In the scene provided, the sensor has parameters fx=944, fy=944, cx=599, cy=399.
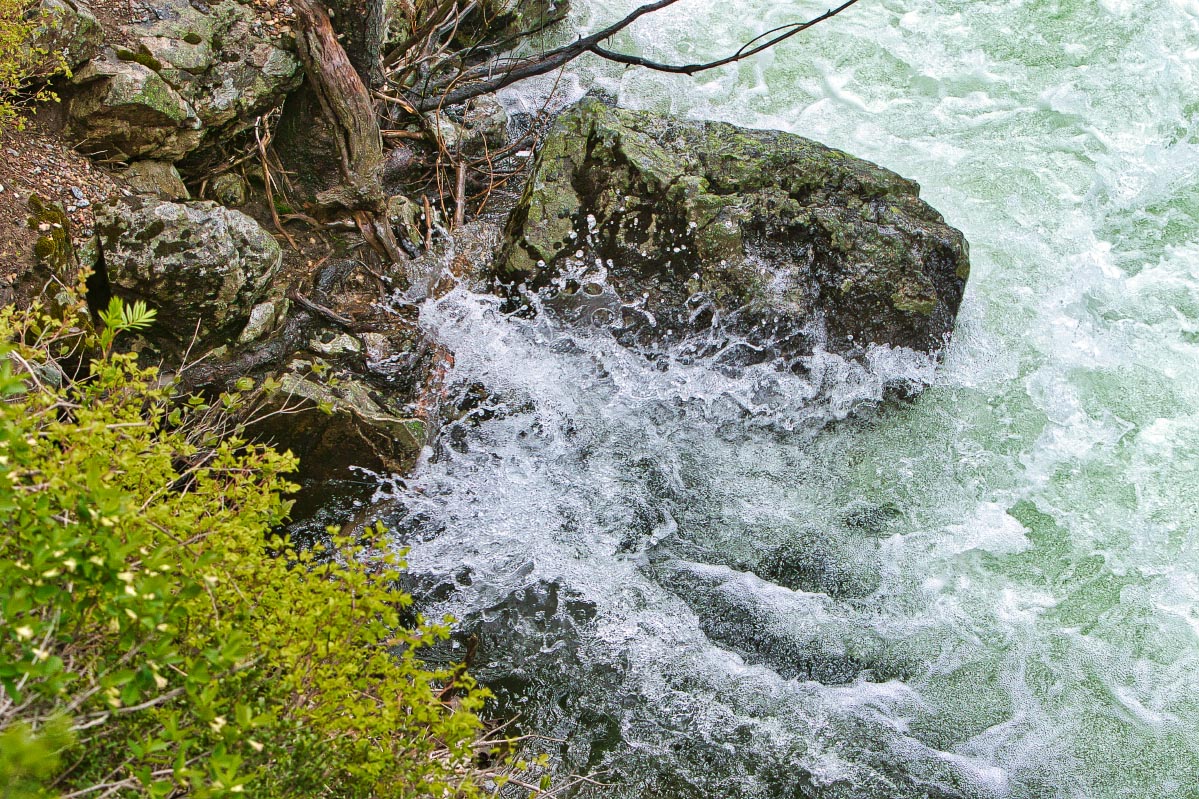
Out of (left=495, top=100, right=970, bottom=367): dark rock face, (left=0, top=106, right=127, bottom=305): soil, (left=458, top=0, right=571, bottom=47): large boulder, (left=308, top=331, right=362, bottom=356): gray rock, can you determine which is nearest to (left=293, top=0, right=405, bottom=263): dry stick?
(left=308, top=331, right=362, bottom=356): gray rock

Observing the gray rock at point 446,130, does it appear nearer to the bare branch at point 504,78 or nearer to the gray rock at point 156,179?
the bare branch at point 504,78

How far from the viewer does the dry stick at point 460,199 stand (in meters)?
6.43

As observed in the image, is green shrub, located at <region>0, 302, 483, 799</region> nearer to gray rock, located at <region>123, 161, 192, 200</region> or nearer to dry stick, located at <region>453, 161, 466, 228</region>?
gray rock, located at <region>123, 161, 192, 200</region>

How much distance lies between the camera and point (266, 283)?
17.5 ft

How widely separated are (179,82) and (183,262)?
4.59 ft

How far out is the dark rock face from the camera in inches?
221

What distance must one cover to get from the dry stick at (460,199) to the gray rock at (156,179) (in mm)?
1674

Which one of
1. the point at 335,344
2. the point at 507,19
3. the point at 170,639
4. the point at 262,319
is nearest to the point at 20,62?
the point at 262,319

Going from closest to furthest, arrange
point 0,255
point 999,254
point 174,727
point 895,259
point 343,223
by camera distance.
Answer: point 174,727 < point 0,255 < point 895,259 < point 343,223 < point 999,254

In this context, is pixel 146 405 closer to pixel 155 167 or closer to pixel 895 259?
pixel 155 167

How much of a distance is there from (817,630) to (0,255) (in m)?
4.40

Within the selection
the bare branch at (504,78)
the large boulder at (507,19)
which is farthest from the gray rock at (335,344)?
the large boulder at (507,19)

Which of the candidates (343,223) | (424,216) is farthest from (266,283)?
(424,216)

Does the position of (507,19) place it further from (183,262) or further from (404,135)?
(183,262)
